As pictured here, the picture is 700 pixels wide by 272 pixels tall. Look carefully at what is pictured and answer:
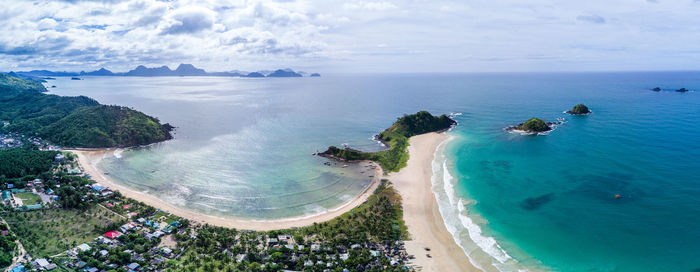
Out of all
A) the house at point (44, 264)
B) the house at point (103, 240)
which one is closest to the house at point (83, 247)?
the house at point (103, 240)

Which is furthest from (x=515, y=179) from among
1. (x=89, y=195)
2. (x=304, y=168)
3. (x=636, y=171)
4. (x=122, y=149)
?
(x=122, y=149)

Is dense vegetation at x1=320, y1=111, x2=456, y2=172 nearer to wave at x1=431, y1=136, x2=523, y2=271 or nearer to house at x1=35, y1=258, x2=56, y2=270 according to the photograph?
wave at x1=431, y1=136, x2=523, y2=271

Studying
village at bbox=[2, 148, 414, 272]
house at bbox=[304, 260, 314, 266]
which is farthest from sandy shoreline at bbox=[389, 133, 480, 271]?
house at bbox=[304, 260, 314, 266]

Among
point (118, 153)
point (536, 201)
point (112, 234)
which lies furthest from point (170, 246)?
point (536, 201)

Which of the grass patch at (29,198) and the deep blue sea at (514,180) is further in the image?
the grass patch at (29,198)

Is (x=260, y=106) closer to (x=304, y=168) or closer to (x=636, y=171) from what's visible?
(x=304, y=168)

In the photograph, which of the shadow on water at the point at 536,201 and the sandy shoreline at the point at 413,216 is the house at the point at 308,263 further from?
the shadow on water at the point at 536,201
